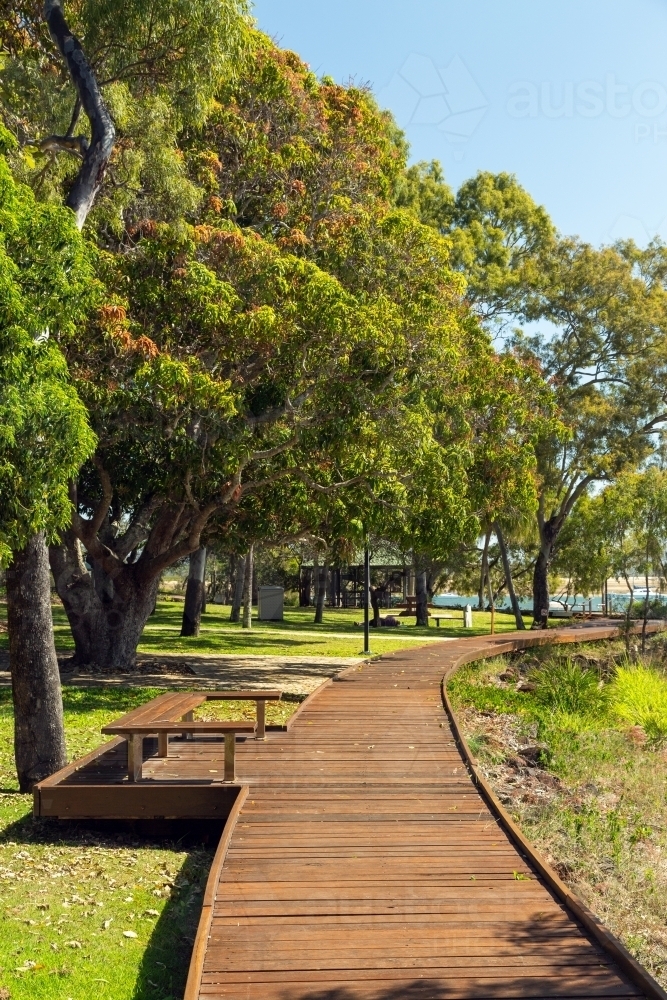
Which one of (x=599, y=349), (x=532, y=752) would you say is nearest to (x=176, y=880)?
(x=532, y=752)

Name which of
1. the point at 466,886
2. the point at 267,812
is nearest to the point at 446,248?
the point at 267,812

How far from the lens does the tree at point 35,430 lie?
7.61 m

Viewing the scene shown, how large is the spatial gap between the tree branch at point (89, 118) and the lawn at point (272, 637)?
13.8 metres

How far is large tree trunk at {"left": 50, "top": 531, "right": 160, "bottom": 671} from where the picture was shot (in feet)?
61.6

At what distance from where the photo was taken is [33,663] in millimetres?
9406

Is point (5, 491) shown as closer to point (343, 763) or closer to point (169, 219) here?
point (343, 763)

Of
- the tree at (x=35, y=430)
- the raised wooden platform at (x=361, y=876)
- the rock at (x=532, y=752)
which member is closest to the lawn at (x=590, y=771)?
the rock at (x=532, y=752)

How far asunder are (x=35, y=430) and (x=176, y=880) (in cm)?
352

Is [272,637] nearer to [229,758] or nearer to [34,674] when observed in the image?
[34,674]

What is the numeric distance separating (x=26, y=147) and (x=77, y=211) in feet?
7.63

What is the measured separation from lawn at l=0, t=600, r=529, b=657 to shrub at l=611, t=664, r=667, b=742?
20.5 ft

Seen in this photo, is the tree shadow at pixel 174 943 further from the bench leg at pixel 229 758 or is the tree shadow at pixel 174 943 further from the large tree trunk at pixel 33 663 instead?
the large tree trunk at pixel 33 663

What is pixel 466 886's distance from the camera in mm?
6176

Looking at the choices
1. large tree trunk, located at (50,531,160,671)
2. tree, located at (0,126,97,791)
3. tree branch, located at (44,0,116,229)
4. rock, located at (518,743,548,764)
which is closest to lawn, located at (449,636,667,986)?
rock, located at (518,743,548,764)
